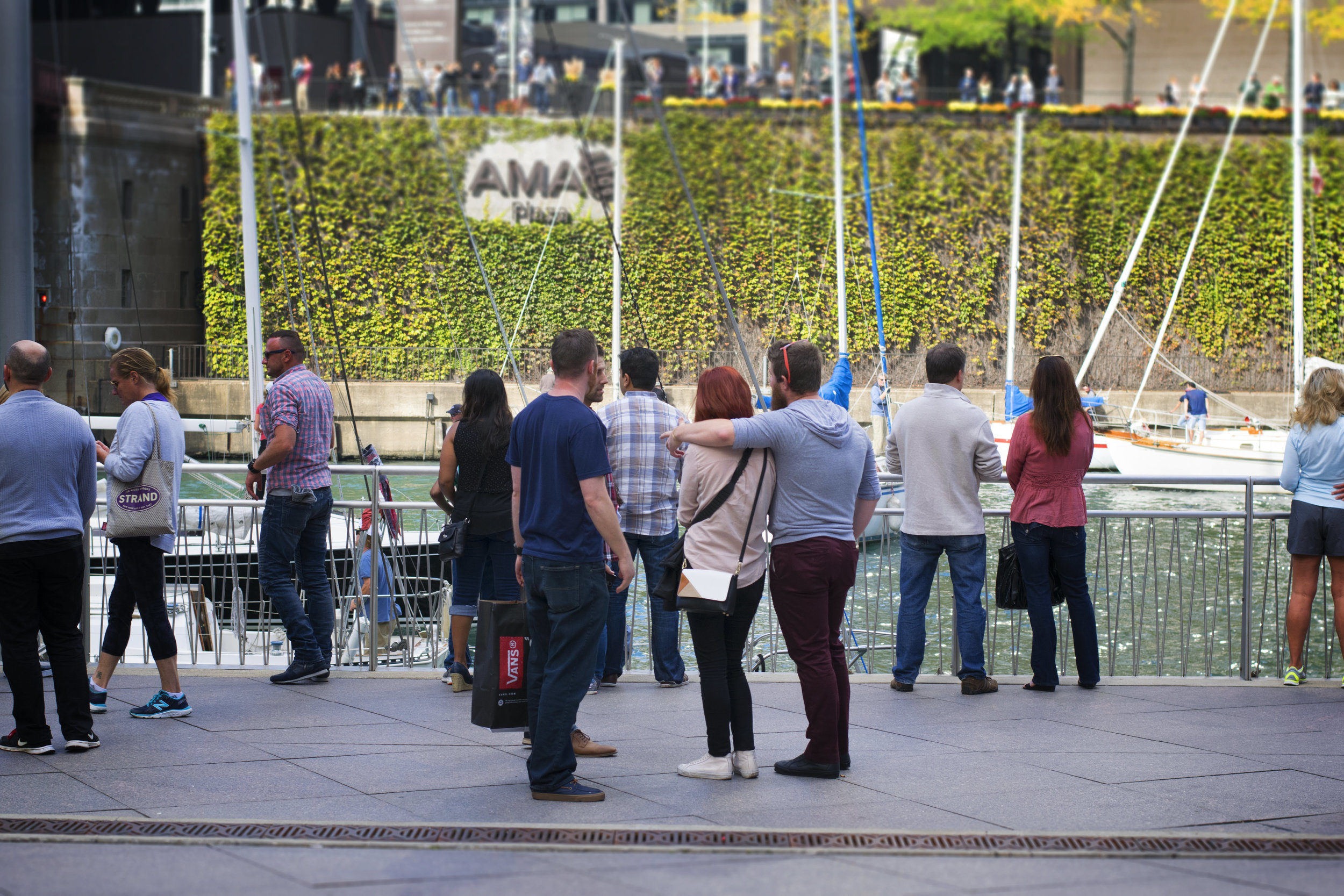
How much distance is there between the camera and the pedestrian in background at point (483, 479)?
700cm

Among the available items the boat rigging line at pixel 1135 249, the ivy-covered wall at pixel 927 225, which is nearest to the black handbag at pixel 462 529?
the boat rigging line at pixel 1135 249

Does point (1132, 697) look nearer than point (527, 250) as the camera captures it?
Yes

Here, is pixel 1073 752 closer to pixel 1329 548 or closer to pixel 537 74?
pixel 1329 548

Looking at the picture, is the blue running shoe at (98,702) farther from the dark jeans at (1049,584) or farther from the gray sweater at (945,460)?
the dark jeans at (1049,584)

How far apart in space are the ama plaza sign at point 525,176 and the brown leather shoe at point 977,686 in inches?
1191

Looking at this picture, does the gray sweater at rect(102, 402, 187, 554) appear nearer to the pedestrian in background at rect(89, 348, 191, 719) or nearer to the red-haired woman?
the pedestrian in background at rect(89, 348, 191, 719)

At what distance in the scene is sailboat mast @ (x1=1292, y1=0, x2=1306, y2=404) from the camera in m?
26.2

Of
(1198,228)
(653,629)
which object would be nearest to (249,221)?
(653,629)

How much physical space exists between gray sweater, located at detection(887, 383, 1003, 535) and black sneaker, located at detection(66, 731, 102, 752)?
14.0ft

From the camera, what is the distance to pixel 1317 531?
24.9ft

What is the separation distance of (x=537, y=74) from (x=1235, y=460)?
68.9ft

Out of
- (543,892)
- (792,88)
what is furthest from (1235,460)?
(543,892)

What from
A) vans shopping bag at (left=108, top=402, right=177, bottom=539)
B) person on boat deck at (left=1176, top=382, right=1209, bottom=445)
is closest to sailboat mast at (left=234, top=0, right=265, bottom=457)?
vans shopping bag at (left=108, top=402, right=177, bottom=539)

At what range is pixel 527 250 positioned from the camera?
36344 millimetres
